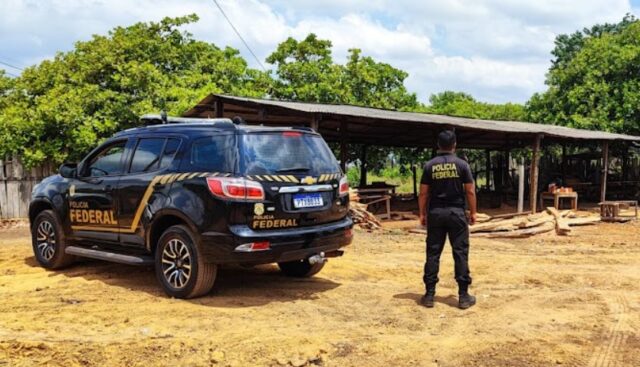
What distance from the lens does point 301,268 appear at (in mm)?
6637

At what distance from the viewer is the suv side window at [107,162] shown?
251 inches

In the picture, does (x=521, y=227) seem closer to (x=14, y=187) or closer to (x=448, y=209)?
(x=448, y=209)

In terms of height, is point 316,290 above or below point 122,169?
below

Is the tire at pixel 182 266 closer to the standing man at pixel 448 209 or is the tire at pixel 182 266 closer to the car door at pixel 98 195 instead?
the car door at pixel 98 195

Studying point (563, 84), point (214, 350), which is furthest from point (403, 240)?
point (563, 84)

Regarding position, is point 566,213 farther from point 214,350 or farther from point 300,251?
point 214,350

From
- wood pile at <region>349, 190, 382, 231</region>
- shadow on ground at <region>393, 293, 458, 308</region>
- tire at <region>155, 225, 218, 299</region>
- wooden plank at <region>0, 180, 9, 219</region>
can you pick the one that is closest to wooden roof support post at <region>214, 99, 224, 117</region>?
wood pile at <region>349, 190, 382, 231</region>

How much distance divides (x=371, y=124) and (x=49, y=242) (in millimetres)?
10101

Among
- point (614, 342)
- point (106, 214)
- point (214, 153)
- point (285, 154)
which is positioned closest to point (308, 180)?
point (285, 154)

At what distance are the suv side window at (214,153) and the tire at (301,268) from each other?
191 centimetres

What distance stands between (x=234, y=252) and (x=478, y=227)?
27.3 ft

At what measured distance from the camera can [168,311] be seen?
5.08 m

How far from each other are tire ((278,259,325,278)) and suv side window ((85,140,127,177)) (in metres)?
2.30

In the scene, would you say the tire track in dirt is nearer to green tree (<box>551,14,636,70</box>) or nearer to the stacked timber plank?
the stacked timber plank
